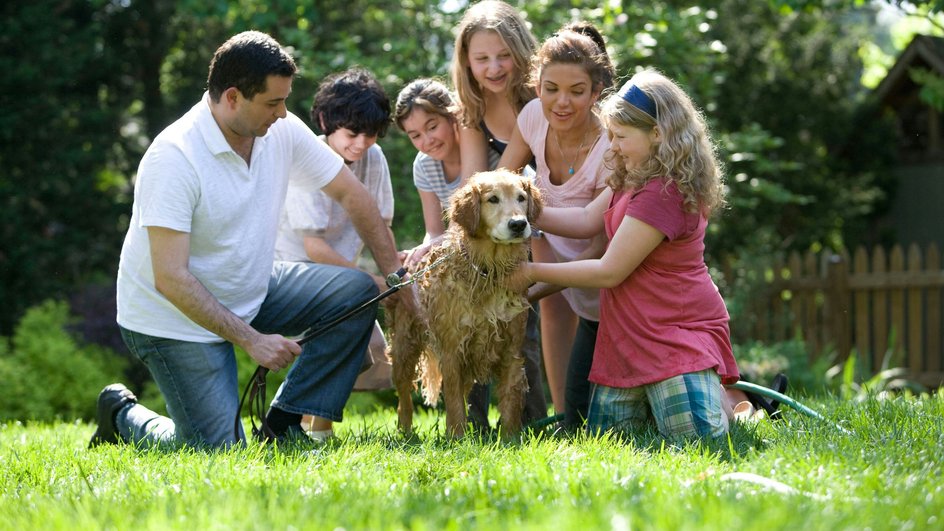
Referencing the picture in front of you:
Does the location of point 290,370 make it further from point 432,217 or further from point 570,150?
point 570,150

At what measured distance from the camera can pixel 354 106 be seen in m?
5.42

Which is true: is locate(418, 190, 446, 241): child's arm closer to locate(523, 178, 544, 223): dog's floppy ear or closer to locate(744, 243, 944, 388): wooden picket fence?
locate(523, 178, 544, 223): dog's floppy ear

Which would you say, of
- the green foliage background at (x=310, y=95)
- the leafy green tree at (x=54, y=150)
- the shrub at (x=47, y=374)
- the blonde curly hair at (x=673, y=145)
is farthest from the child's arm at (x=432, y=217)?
the leafy green tree at (x=54, y=150)

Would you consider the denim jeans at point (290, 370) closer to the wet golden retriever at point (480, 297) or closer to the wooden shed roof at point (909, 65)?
the wet golden retriever at point (480, 297)

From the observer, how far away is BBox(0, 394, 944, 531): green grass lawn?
2.75 m

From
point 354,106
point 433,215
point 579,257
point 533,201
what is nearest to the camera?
point 533,201

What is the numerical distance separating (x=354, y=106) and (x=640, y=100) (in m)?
1.74

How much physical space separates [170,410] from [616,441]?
2.26 metres

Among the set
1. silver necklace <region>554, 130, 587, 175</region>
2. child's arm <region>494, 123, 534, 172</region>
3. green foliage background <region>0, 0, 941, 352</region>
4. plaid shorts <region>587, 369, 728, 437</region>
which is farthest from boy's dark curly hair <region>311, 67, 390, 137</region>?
green foliage background <region>0, 0, 941, 352</region>

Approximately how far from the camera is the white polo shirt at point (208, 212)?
15.2ft

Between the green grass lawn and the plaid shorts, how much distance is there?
11cm

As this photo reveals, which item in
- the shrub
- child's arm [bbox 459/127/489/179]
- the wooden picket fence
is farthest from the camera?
the wooden picket fence

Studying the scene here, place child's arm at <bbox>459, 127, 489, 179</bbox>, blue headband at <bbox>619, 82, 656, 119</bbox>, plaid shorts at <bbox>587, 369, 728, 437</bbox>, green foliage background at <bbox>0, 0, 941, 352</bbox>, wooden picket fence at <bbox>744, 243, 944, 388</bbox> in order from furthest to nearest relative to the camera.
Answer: wooden picket fence at <bbox>744, 243, 944, 388</bbox> < green foliage background at <bbox>0, 0, 941, 352</bbox> < child's arm at <bbox>459, 127, 489, 179</bbox> < blue headband at <bbox>619, 82, 656, 119</bbox> < plaid shorts at <bbox>587, 369, 728, 437</bbox>

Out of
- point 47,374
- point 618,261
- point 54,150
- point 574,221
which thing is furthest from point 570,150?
point 54,150
